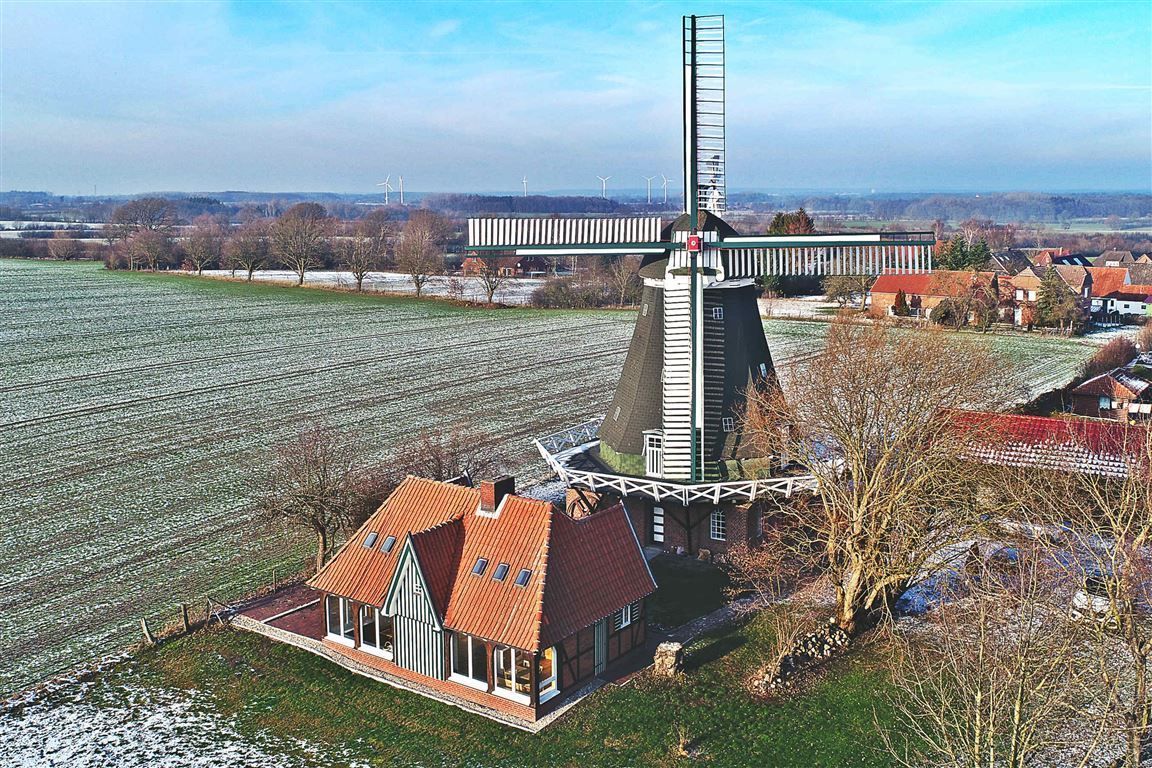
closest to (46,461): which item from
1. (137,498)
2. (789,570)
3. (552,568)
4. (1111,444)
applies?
(137,498)

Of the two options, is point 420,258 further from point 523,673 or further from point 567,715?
point 567,715

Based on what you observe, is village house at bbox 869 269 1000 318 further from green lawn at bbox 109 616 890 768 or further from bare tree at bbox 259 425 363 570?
green lawn at bbox 109 616 890 768

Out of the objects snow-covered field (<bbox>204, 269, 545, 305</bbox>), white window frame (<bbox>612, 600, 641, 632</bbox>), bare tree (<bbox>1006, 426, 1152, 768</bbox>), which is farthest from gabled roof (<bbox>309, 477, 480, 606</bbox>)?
snow-covered field (<bbox>204, 269, 545, 305</bbox>)

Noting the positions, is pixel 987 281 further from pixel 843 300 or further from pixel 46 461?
pixel 46 461

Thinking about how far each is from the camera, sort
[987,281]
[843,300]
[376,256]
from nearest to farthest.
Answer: [987,281] < [843,300] < [376,256]

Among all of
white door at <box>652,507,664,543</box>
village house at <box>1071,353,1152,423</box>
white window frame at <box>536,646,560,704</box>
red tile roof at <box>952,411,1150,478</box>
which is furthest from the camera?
village house at <box>1071,353,1152,423</box>
